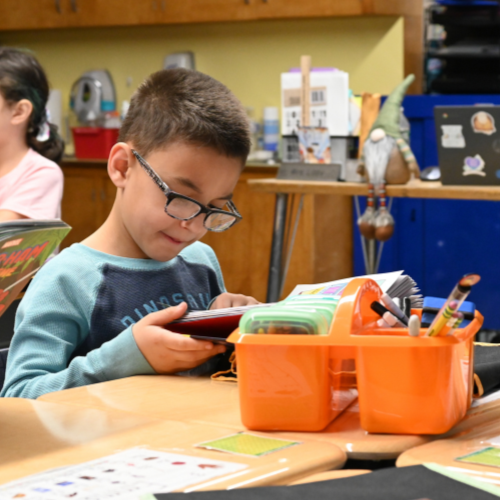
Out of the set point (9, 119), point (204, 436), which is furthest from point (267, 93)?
point (204, 436)

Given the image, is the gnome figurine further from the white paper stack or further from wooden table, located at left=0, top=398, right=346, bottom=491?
wooden table, located at left=0, top=398, right=346, bottom=491

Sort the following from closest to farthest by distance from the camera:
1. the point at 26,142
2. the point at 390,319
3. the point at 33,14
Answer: the point at 390,319 < the point at 26,142 < the point at 33,14

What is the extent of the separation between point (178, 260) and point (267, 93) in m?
3.20

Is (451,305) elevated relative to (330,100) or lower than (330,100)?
lower

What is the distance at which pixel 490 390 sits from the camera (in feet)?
3.30

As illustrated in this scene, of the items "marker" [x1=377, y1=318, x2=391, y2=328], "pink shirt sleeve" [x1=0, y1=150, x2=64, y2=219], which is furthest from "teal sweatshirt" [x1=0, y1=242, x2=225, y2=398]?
"pink shirt sleeve" [x1=0, y1=150, x2=64, y2=219]

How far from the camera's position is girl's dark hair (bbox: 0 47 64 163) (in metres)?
2.22

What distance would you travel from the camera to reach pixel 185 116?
1250mm

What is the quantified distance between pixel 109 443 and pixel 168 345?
0.27m

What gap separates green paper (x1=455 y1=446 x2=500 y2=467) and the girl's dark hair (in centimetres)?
180

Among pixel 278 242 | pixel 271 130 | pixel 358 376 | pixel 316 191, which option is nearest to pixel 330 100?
pixel 316 191

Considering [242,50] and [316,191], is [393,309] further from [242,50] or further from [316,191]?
[242,50]

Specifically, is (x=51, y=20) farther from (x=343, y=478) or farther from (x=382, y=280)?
(x=343, y=478)

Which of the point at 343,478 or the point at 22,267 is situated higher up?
the point at 22,267
